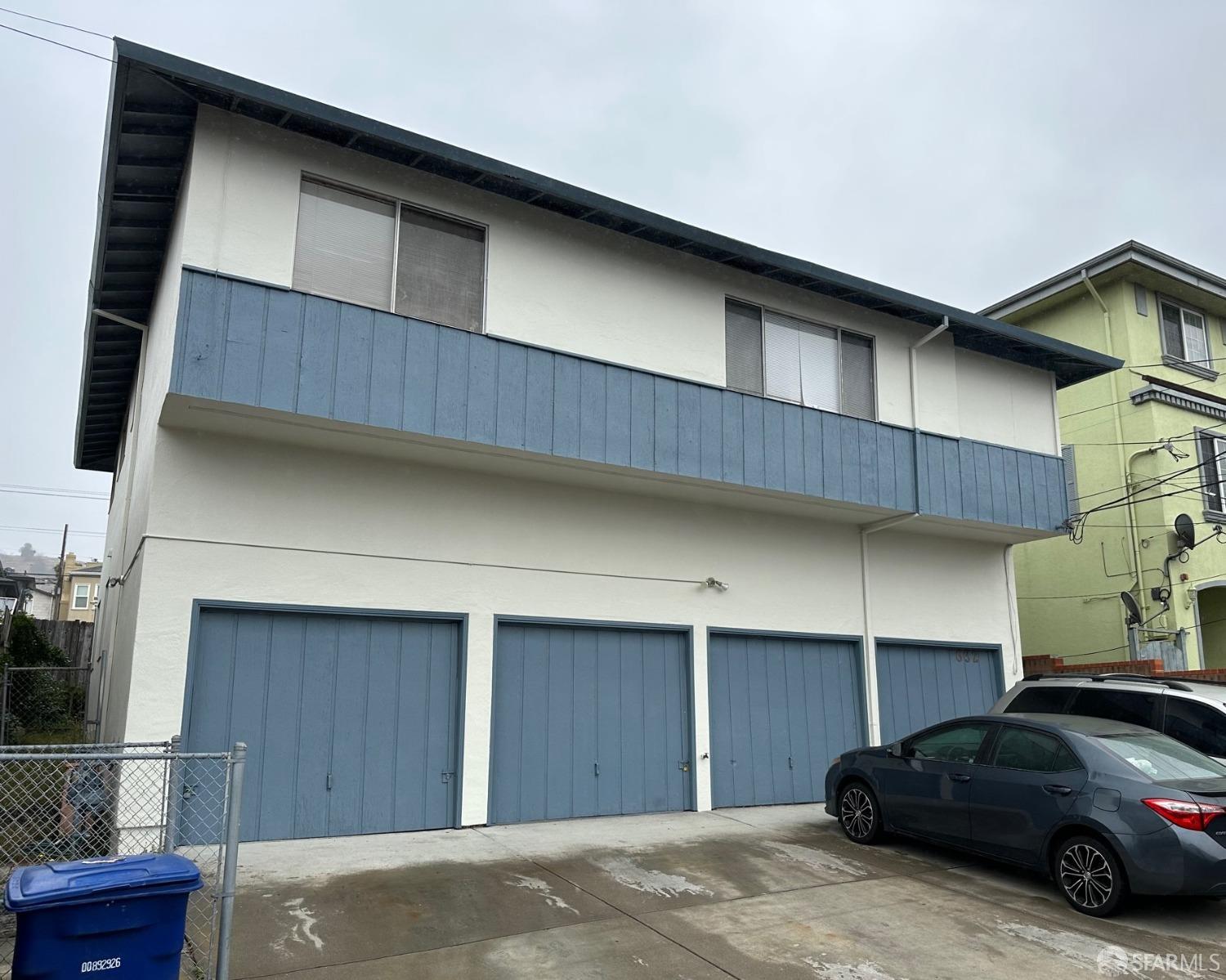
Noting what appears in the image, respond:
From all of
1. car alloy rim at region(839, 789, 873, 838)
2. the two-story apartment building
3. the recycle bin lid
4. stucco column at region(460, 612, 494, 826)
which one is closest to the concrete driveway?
car alloy rim at region(839, 789, 873, 838)

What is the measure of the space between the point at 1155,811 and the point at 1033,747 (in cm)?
121

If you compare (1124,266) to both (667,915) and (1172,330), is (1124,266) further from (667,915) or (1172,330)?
(667,915)

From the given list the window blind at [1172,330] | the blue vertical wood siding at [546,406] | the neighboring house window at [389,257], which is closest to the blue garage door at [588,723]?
the blue vertical wood siding at [546,406]

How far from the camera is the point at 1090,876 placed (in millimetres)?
6562

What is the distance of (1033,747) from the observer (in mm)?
7375

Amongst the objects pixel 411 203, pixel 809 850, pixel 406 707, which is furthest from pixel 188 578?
pixel 809 850

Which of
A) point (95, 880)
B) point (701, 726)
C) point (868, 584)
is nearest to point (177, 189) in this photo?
point (95, 880)

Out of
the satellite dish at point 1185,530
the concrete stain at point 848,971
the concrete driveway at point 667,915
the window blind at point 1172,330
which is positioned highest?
the window blind at point 1172,330

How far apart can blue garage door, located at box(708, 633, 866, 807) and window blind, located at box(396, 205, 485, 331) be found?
16.3ft

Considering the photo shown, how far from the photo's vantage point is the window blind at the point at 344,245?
8430 millimetres

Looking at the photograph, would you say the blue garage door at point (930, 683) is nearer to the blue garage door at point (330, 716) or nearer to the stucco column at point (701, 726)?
the stucco column at point (701, 726)

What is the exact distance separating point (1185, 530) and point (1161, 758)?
1050 centimetres

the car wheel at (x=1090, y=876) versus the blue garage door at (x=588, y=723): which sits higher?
the blue garage door at (x=588, y=723)

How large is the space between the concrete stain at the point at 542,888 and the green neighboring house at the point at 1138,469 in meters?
12.6
